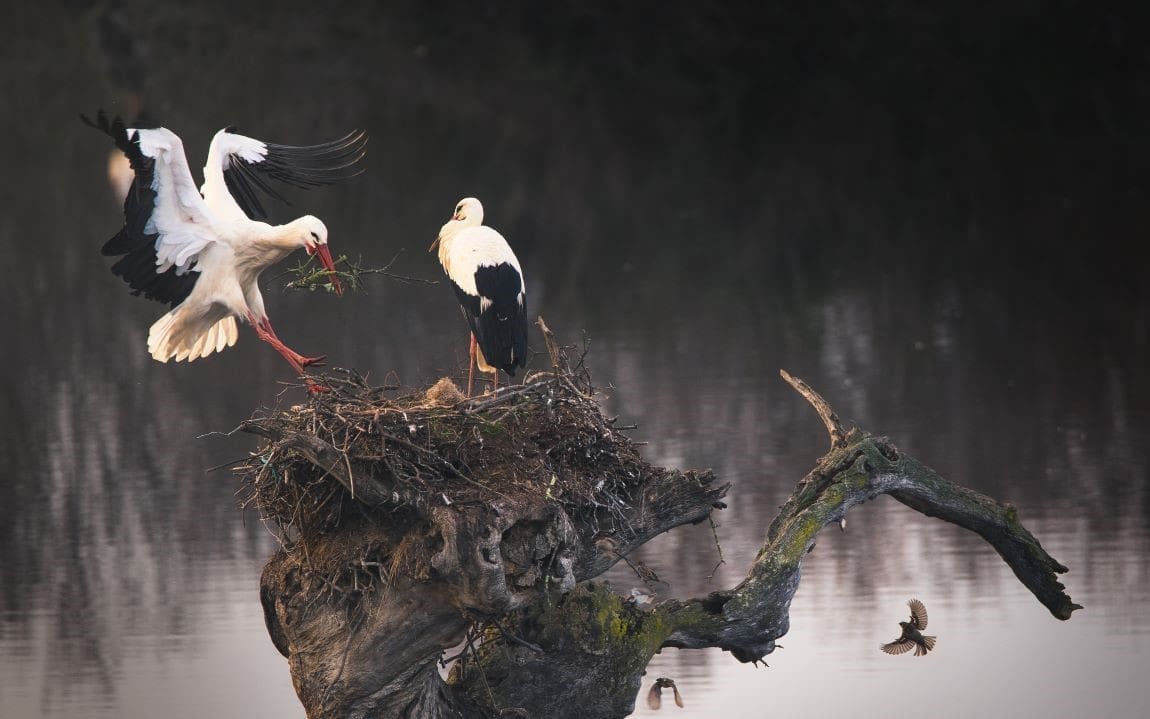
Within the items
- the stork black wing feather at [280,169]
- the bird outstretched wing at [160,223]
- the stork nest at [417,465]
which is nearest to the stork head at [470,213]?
the stork black wing feather at [280,169]

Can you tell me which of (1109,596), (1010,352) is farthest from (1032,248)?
(1109,596)

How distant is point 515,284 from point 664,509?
4.80ft

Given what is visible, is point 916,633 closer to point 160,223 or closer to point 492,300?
point 492,300

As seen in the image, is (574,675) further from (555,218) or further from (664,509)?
(555,218)

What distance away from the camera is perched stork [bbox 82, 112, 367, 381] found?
7.26 metres

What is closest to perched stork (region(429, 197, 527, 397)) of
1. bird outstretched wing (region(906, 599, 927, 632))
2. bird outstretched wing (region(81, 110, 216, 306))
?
bird outstretched wing (region(81, 110, 216, 306))

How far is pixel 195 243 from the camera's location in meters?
7.52

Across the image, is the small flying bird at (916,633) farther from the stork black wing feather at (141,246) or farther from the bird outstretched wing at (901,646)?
the stork black wing feather at (141,246)

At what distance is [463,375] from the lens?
26.9 ft

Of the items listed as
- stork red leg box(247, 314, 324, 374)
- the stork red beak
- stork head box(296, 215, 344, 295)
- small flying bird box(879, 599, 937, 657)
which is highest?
stork head box(296, 215, 344, 295)

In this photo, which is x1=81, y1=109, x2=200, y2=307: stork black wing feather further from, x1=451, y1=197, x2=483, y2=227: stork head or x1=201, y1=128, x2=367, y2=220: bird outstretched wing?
x1=451, y1=197, x2=483, y2=227: stork head

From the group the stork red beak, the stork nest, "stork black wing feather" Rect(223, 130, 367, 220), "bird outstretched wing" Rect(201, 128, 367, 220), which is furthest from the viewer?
"stork black wing feather" Rect(223, 130, 367, 220)

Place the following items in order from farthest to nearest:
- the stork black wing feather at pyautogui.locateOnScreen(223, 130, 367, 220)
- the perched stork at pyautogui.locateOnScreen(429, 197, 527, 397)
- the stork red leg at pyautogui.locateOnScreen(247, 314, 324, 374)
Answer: the stork black wing feather at pyautogui.locateOnScreen(223, 130, 367, 220)
the perched stork at pyautogui.locateOnScreen(429, 197, 527, 397)
the stork red leg at pyautogui.locateOnScreen(247, 314, 324, 374)

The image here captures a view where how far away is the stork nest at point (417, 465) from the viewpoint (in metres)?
6.26
